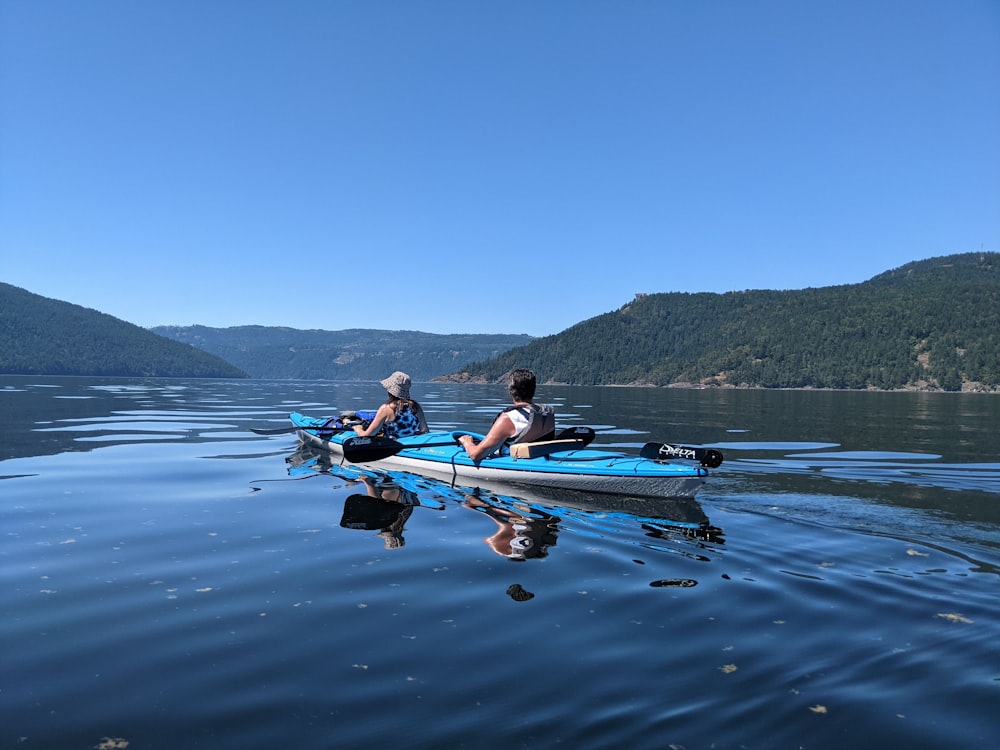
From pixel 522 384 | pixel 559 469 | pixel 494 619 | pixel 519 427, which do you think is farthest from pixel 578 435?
pixel 494 619

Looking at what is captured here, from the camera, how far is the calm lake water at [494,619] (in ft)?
13.6

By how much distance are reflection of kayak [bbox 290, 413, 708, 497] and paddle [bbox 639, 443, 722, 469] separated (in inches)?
4.8

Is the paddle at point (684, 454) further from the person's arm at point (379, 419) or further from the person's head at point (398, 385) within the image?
the person's arm at point (379, 419)

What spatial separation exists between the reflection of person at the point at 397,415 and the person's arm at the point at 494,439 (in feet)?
8.65

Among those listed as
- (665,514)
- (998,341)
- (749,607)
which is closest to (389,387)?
(665,514)

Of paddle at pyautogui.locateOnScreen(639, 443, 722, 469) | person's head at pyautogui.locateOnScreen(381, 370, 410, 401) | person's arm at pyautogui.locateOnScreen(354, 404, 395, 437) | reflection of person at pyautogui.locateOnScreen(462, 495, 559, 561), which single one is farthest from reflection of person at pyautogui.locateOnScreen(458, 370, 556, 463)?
person's arm at pyautogui.locateOnScreen(354, 404, 395, 437)

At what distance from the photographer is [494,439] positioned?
43.9 ft

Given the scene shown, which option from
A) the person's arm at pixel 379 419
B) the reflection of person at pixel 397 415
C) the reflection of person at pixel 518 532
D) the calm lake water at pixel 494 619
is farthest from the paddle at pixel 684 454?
the person's arm at pixel 379 419

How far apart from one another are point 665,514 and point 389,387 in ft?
23.9

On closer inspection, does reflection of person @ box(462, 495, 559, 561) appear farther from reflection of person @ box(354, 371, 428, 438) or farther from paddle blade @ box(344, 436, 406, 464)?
reflection of person @ box(354, 371, 428, 438)

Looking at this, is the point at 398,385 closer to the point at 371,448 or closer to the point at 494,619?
the point at 371,448

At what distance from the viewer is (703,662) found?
500 cm

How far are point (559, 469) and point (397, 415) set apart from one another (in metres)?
4.84

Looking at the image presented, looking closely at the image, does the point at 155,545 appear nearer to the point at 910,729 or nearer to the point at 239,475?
the point at 239,475
